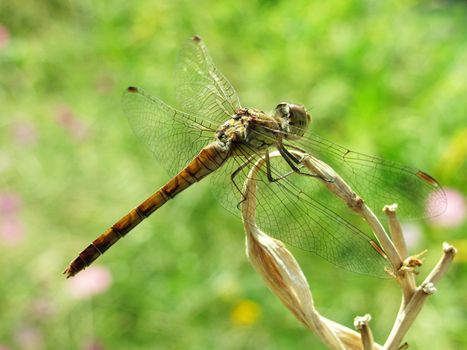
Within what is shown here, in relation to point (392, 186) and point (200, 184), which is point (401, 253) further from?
point (200, 184)

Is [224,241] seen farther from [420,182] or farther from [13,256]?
[420,182]

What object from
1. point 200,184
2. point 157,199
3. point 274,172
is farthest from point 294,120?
point 200,184

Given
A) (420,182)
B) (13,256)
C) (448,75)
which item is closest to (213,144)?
(420,182)

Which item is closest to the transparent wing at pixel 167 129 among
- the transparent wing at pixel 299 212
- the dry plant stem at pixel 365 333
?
the transparent wing at pixel 299 212

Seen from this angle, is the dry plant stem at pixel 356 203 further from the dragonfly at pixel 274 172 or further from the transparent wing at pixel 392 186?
the transparent wing at pixel 392 186

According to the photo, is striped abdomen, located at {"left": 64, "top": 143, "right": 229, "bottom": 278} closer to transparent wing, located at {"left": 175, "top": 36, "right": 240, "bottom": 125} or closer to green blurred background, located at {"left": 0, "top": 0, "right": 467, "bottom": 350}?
transparent wing, located at {"left": 175, "top": 36, "right": 240, "bottom": 125}

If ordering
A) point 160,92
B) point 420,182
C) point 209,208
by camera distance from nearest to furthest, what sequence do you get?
point 420,182 → point 209,208 → point 160,92
